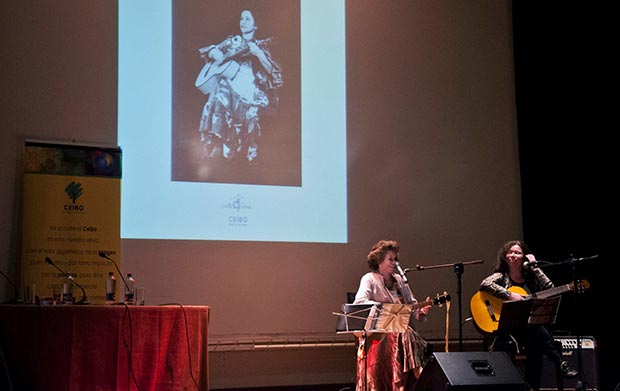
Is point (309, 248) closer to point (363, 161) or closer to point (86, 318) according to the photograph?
point (363, 161)

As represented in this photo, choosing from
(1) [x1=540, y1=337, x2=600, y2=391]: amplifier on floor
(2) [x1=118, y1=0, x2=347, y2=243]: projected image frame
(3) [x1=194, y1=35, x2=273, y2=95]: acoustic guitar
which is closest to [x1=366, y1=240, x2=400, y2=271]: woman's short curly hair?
(2) [x1=118, y1=0, x2=347, y2=243]: projected image frame

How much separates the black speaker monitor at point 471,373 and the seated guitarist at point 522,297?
1.28 meters

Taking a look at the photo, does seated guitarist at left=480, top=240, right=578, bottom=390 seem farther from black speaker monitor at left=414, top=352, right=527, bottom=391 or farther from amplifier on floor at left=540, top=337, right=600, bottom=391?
black speaker monitor at left=414, top=352, right=527, bottom=391

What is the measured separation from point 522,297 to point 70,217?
351cm

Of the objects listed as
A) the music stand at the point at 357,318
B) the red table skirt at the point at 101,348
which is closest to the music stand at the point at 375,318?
the music stand at the point at 357,318

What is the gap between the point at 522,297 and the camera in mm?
5734

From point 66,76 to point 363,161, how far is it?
2.61 metres

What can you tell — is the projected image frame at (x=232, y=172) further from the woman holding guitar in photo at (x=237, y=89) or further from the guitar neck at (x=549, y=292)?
the guitar neck at (x=549, y=292)

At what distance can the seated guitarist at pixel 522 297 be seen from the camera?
5480 millimetres

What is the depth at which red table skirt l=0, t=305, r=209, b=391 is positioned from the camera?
4270mm

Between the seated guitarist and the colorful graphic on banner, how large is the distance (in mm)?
2916

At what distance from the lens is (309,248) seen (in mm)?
6273

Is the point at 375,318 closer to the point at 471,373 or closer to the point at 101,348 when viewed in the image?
the point at 471,373

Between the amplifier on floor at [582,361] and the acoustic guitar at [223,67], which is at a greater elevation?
the acoustic guitar at [223,67]
